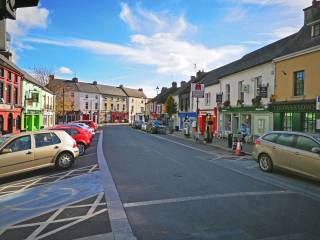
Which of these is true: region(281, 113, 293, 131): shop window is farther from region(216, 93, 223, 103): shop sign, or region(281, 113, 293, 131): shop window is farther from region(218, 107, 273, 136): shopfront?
region(216, 93, 223, 103): shop sign

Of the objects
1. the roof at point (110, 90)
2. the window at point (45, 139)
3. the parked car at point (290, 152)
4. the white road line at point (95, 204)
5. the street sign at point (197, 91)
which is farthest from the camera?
the roof at point (110, 90)

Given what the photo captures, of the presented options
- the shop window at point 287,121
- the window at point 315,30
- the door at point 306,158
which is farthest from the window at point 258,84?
the door at point 306,158

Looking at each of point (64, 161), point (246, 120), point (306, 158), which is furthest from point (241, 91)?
point (64, 161)

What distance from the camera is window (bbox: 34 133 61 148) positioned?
11000 mm

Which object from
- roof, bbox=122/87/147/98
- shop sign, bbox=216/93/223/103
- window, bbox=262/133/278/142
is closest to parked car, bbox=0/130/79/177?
window, bbox=262/133/278/142

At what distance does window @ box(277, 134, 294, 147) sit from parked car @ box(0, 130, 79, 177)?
770 cm

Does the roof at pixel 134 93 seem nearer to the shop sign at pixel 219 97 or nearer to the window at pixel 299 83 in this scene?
the shop sign at pixel 219 97

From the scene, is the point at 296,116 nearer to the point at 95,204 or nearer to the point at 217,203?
the point at 217,203

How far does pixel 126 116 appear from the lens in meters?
95.4

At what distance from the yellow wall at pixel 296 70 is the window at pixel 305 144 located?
8.45 metres

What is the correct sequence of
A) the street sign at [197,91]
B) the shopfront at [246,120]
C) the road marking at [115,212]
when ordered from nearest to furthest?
the road marking at [115,212] → the shopfront at [246,120] → the street sign at [197,91]

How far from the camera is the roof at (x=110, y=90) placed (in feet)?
288

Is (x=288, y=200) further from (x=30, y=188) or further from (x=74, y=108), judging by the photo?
(x=74, y=108)

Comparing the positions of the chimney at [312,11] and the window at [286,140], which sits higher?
the chimney at [312,11]
